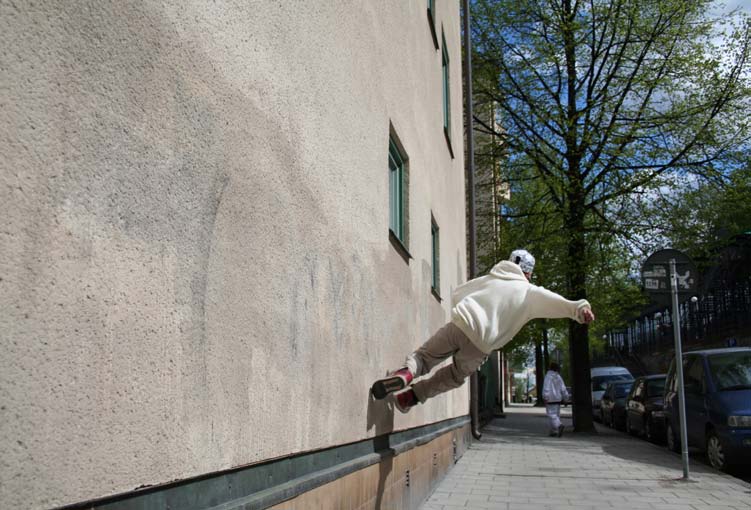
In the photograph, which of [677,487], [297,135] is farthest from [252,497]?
[677,487]

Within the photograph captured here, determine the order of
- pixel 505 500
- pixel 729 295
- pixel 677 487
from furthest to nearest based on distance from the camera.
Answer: pixel 729 295
pixel 677 487
pixel 505 500

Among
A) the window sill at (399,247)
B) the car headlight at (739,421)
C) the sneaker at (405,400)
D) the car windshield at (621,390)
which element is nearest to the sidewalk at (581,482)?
the car headlight at (739,421)

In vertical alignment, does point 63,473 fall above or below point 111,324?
below

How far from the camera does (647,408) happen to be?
57.1 feet

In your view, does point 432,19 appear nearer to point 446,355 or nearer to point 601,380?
point 446,355

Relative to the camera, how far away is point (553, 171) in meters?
20.1

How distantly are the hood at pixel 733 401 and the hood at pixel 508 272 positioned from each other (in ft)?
19.3

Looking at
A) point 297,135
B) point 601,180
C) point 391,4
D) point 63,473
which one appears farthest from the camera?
point 601,180

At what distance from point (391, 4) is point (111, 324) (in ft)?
17.6

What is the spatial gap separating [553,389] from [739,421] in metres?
8.14

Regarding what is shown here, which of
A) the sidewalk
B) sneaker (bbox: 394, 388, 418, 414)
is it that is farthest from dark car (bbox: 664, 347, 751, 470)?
sneaker (bbox: 394, 388, 418, 414)

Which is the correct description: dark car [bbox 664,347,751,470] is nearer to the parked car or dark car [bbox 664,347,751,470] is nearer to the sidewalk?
the sidewalk

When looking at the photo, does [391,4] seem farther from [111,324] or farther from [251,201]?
[111,324]

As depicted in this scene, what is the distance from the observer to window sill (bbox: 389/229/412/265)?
6.63m
